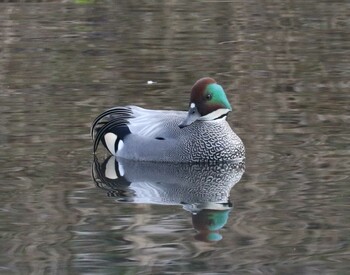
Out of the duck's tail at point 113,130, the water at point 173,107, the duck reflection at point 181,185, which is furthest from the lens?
the duck's tail at point 113,130

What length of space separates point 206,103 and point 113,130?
89cm

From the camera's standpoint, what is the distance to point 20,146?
11164 millimetres

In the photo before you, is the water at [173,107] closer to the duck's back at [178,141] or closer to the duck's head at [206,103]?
the duck's back at [178,141]

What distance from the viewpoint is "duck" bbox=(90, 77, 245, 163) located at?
10.8m

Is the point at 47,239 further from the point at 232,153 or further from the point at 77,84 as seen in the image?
the point at 77,84

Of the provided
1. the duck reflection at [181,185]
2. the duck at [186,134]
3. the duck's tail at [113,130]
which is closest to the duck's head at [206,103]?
the duck at [186,134]

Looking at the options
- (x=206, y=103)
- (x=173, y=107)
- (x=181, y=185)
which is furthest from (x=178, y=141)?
(x=173, y=107)

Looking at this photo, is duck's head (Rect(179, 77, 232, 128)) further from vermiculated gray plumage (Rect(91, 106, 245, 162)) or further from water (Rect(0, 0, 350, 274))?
water (Rect(0, 0, 350, 274))

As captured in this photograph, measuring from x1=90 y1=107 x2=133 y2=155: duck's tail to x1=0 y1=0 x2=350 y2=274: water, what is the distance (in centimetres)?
13

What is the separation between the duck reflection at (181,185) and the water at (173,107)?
67mm

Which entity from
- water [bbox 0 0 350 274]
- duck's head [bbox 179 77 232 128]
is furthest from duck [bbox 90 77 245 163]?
water [bbox 0 0 350 274]

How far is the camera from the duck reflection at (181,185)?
8.94 metres

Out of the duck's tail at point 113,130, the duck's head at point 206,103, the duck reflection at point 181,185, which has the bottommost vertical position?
the duck reflection at point 181,185

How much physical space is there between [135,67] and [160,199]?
5.71 meters
